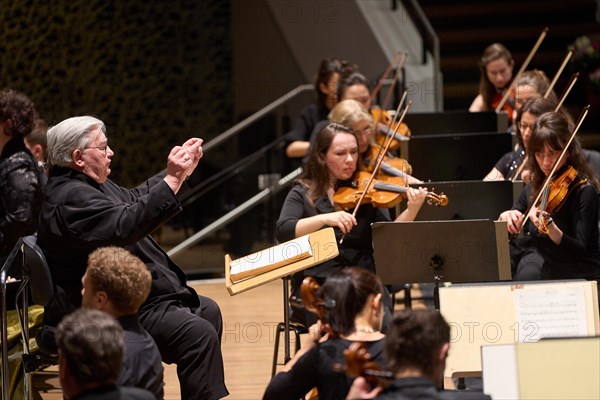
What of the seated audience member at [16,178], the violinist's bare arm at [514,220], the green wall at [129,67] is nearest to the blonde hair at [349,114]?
the violinist's bare arm at [514,220]

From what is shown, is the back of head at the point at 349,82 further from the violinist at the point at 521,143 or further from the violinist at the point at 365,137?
the violinist at the point at 521,143

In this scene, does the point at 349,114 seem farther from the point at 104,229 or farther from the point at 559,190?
the point at 104,229

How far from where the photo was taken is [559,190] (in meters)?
4.15

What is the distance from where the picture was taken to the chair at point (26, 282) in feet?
11.6

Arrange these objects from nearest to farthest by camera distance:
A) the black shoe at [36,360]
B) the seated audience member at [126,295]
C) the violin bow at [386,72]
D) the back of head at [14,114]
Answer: the seated audience member at [126,295] → the black shoe at [36,360] → the back of head at [14,114] → the violin bow at [386,72]

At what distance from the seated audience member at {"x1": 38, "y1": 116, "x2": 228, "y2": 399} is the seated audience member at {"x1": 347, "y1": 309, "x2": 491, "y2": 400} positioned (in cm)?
121

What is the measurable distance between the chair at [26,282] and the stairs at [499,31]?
455 centimetres

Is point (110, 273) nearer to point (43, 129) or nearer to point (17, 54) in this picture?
point (43, 129)

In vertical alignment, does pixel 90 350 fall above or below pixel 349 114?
below

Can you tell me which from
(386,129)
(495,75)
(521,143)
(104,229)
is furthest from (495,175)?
(104,229)

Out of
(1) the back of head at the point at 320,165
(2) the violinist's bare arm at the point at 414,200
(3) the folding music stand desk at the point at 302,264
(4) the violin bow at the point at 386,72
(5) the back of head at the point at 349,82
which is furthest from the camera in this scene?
(4) the violin bow at the point at 386,72

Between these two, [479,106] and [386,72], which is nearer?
[479,106]

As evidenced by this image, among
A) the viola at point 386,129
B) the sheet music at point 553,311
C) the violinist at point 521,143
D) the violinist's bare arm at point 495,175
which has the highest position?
the viola at point 386,129

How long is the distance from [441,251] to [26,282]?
59.9 inches
